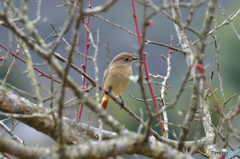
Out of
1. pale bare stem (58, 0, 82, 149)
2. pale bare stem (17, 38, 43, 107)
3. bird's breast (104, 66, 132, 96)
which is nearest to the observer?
pale bare stem (58, 0, 82, 149)

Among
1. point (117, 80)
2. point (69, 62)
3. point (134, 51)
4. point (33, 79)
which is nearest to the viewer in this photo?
point (69, 62)

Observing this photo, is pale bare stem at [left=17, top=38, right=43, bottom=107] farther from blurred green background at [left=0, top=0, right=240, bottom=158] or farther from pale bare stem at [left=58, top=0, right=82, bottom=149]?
blurred green background at [left=0, top=0, right=240, bottom=158]

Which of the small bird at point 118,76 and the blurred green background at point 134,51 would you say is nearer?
the small bird at point 118,76

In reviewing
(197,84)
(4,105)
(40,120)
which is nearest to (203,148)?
(197,84)

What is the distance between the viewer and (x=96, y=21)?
2195 cm

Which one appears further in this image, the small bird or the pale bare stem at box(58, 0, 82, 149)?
the small bird

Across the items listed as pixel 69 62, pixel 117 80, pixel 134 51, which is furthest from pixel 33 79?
pixel 134 51

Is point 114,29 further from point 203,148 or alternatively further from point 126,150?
point 126,150

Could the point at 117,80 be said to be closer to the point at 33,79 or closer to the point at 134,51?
the point at 33,79

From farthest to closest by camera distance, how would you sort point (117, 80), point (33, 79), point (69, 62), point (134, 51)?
point (134, 51), point (117, 80), point (33, 79), point (69, 62)

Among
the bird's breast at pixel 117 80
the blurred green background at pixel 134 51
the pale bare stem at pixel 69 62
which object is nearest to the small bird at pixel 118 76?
the bird's breast at pixel 117 80

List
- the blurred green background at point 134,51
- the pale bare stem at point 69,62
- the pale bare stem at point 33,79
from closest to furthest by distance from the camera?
the pale bare stem at point 69,62, the pale bare stem at point 33,79, the blurred green background at point 134,51

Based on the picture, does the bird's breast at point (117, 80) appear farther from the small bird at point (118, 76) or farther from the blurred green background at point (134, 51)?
the blurred green background at point (134, 51)

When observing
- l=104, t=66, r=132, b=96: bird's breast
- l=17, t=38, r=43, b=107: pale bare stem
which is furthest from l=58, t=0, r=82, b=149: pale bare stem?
l=104, t=66, r=132, b=96: bird's breast
